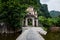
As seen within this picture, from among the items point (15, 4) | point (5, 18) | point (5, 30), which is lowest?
point (5, 30)

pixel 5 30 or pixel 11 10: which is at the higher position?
pixel 11 10

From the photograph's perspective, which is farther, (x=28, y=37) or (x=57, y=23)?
(x=57, y=23)

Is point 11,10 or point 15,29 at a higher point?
point 11,10

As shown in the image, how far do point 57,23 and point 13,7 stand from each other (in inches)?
298

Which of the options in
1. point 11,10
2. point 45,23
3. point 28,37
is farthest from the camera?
point 45,23

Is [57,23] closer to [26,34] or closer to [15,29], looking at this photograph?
[15,29]

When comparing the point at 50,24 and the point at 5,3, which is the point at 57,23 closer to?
the point at 50,24

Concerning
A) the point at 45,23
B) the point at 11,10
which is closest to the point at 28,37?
the point at 11,10

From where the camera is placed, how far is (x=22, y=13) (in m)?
20.1

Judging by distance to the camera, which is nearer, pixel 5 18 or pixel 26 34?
pixel 26 34

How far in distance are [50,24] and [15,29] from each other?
5.80 metres

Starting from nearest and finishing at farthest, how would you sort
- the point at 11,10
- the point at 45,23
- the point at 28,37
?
1. the point at 28,37
2. the point at 11,10
3. the point at 45,23

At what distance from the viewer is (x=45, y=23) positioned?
23172mm

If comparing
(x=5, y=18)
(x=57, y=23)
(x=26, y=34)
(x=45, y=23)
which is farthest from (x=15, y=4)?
(x=26, y=34)
